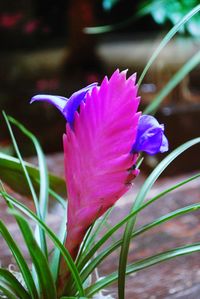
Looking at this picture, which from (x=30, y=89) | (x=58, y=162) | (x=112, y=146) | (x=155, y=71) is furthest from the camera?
(x=30, y=89)

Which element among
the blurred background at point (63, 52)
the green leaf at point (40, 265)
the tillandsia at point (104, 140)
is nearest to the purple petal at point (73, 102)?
the tillandsia at point (104, 140)

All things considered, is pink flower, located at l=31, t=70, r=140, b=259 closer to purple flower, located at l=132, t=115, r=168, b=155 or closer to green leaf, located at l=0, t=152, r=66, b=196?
purple flower, located at l=132, t=115, r=168, b=155

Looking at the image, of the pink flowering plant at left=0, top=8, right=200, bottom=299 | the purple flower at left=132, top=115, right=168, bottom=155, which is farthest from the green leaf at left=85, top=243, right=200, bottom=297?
the purple flower at left=132, top=115, right=168, bottom=155

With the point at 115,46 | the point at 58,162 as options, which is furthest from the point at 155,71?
the point at 58,162

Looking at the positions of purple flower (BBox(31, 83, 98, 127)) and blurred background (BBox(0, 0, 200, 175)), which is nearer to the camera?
purple flower (BBox(31, 83, 98, 127))

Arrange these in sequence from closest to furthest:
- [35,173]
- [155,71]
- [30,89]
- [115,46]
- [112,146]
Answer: [112,146]
[35,173]
[155,71]
[30,89]
[115,46]

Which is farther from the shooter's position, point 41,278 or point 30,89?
point 30,89

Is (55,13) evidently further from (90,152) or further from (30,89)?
(90,152)
